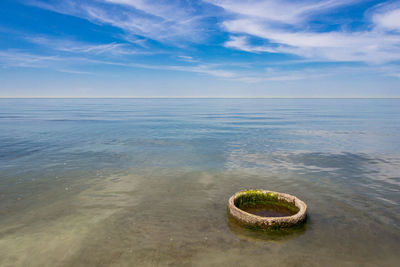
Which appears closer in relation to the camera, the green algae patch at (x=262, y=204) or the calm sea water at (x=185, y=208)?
the calm sea water at (x=185, y=208)

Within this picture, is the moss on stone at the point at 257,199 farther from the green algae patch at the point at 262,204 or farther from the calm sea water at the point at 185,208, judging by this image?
the calm sea water at the point at 185,208

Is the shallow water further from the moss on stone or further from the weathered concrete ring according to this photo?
the weathered concrete ring

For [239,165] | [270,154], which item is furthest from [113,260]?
[270,154]

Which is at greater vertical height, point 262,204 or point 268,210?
point 262,204

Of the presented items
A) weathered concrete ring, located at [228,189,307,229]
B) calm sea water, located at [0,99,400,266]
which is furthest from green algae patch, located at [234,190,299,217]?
calm sea water, located at [0,99,400,266]

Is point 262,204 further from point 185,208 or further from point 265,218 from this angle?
point 185,208

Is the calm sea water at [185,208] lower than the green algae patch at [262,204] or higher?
lower

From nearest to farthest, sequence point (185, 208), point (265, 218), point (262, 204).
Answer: point (265, 218), point (262, 204), point (185, 208)

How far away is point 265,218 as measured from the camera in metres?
7.32

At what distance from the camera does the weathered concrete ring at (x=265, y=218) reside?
736 centimetres

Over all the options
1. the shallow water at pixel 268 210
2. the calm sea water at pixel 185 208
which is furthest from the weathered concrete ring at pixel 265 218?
the calm sea water at pixel 185 208

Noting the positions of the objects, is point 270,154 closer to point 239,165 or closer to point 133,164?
point 239,165

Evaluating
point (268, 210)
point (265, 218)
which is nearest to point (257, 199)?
point (268, 210)

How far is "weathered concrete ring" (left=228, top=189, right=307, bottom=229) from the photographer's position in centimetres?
736
